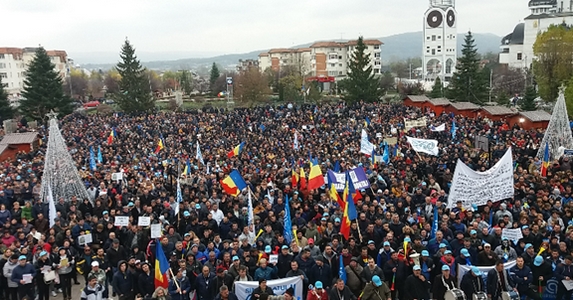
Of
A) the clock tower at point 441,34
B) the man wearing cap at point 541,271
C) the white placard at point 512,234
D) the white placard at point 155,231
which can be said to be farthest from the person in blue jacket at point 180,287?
the clock tower at point 441,34

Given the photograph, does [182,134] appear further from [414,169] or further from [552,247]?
[552,247]

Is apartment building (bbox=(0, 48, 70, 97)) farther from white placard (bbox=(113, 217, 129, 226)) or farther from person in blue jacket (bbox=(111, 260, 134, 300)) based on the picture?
person in blue jacket (bbox=(111, 260, 134, 300))

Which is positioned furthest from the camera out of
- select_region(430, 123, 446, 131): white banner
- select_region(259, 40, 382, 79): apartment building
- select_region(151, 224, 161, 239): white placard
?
select_region(259, 40, 382, 79): apartment building

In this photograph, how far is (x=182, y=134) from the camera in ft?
98.9

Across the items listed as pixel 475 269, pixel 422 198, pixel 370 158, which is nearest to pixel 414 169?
pixel 370 158

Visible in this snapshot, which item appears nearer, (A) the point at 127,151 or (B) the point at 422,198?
(B) the point at 422,198

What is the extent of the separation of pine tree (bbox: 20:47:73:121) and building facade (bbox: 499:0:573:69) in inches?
2916

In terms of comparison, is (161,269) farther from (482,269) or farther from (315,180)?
(315,180)

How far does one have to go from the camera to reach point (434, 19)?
94.6 meters

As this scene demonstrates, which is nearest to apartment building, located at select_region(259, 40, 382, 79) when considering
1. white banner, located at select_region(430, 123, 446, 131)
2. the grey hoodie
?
white banner, located at select_region(430, 123, 446, 131)

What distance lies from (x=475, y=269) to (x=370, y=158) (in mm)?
11951

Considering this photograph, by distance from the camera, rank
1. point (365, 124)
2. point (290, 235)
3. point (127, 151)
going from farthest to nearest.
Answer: point (365, 124) → point (127, 151) → point (290, 235)

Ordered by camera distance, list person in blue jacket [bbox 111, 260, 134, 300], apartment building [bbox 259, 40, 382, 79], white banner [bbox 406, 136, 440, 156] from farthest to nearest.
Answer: apartment building [bbox 259, 40, 382, 79], white banner [bbox 406, 136, 440, 156], person in blue jacket [bbox 111, 260, 134, 300]

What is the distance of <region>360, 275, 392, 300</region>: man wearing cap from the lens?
8250 mm
